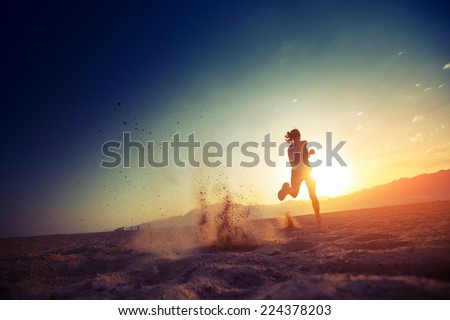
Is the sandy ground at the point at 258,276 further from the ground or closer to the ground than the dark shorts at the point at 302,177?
closer to the ground

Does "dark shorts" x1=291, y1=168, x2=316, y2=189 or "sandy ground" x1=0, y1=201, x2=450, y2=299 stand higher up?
"dark shorts" x1=291, y1=168, x2=316, y2=189

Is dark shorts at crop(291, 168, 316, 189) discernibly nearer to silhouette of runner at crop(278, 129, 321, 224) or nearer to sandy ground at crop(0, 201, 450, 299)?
silhouette of runner at crop(278, 129, 321, 224)

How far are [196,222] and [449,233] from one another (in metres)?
4.80

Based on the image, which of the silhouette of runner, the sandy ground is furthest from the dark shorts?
the sandy ground

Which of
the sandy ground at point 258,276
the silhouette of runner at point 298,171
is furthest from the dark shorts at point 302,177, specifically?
the sandy ground at point 258,276

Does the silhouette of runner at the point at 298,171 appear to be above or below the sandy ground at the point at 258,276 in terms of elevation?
above

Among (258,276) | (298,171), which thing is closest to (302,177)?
(298,171)

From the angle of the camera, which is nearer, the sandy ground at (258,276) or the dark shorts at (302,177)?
the sandy ground at (258,276)

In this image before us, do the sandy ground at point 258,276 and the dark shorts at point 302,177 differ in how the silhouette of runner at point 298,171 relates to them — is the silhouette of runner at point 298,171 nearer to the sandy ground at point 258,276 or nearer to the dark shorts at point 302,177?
the dark shorts at point 302,177

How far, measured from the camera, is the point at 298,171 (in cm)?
671

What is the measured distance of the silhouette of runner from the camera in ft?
21.9

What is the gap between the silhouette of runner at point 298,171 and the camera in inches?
263
